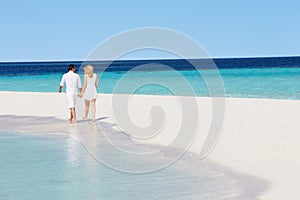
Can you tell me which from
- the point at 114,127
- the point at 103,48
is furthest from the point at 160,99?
the point at 103,48

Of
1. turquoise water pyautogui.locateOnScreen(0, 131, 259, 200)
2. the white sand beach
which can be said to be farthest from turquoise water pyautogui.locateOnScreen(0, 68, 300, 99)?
turquoise water pyautogui.locateOnScreen(0, 131, 259, 200)

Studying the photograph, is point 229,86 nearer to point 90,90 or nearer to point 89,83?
point 90,90

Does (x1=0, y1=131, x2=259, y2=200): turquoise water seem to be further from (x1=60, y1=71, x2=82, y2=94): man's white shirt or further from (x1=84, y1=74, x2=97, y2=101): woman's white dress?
(x1=84, y1=74, x2=97, y2=101): woman's white dress

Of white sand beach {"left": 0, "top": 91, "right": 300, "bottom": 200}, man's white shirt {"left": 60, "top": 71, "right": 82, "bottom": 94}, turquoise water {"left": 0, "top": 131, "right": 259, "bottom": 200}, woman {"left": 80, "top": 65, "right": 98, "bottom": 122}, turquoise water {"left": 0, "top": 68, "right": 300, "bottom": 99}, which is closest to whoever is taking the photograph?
turquoise water {"left": 0, "top": 131, "right": 259, "bottom": 200}

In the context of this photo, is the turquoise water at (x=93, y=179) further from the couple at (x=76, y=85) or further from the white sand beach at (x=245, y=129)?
the couple at (x=76, y=85)

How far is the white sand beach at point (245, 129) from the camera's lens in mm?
8070

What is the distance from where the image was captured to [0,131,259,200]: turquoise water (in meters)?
6.97

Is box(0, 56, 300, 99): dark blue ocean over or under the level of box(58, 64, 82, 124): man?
under

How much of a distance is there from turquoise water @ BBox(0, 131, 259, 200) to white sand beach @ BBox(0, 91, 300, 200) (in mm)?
543

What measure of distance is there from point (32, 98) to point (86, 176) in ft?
57.1

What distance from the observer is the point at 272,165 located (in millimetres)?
8516

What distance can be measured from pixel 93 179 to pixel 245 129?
5683mm

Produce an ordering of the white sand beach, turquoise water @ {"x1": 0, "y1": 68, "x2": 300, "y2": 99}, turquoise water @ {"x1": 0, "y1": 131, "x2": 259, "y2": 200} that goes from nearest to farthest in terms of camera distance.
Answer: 1. turquoise water @ {"x1": 0, "y1": 131, "x2": 259, "y2": 200}
2. the white sand beach
3. turquoise water @ {"x1": 0, "y1": 68, "x2": 300, "y2": 99}

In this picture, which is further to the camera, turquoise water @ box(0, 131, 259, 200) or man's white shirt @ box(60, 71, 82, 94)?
man's white shirt @ box(60, 71, 82, 94)
